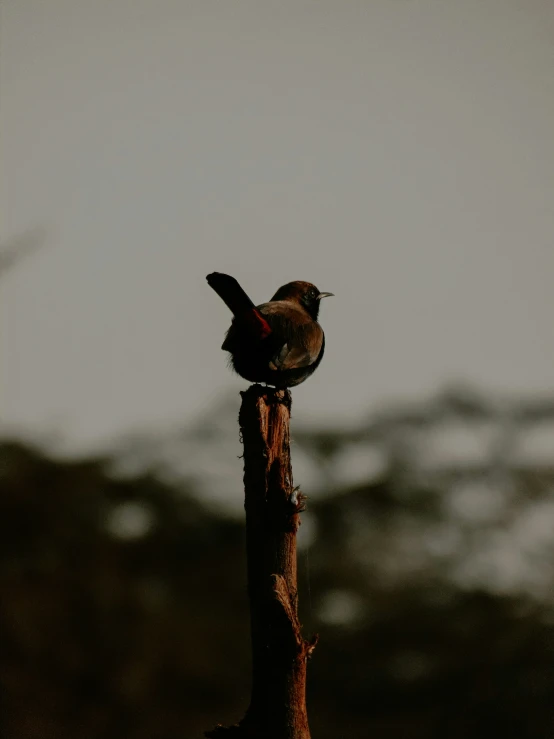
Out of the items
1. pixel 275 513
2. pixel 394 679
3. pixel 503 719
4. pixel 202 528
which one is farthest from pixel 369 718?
pixel 275 513

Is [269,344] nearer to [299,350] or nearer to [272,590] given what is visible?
[299,350]

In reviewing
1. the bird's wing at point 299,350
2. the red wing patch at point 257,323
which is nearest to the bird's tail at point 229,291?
the red wing patch at point 257,323

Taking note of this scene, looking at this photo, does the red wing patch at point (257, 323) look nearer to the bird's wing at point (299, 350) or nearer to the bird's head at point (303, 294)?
the bird's wing at point (299, 350)

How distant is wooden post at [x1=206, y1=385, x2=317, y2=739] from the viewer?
184 inches

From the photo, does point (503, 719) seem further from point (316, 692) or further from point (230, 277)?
point (230, 277)

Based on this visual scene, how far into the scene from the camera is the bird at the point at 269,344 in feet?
20.8

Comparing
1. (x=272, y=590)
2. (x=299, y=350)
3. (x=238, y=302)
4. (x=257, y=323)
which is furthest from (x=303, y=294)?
(x=272, y=590)

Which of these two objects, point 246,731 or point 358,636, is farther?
point 358,636

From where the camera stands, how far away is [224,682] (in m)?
15.2

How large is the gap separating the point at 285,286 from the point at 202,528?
9037mm

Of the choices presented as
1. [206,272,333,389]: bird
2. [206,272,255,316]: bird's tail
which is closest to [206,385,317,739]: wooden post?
[206,272,255,316]: bird's tail

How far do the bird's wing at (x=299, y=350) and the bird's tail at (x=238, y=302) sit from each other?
181 millimetres

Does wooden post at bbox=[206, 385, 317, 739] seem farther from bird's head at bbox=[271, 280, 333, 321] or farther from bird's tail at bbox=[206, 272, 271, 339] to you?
bird's head at bbox=[271, 280, 333, 321]

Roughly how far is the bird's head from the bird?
3.62 feet
